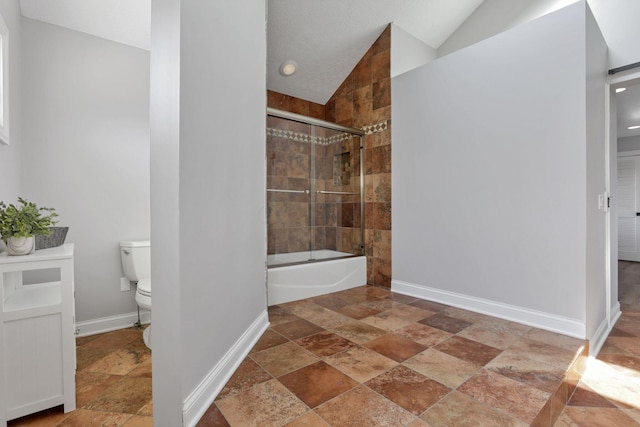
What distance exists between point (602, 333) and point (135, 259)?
11.1ft

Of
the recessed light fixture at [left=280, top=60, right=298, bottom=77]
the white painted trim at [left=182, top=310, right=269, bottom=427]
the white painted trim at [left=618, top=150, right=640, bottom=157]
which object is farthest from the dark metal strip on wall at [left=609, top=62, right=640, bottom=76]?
the white painted trim at [left=618, top=150, right=640, bottom=157]

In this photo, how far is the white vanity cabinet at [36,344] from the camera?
1.39 meters

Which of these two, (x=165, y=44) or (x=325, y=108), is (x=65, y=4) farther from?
(x=325, y=108)

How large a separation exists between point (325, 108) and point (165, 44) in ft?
8.79

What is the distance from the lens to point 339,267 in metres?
2.95

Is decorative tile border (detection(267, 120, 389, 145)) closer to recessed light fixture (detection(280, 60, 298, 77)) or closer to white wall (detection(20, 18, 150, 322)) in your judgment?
recessed light fixture (detection(280, 60, 298, 77))

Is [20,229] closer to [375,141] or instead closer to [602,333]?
[375,141]

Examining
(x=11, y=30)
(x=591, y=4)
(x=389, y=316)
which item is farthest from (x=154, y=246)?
(x=591, y=4)

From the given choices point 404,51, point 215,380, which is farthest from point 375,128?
point 215,380

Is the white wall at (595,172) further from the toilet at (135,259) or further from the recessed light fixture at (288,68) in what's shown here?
the toilet at (135,259)

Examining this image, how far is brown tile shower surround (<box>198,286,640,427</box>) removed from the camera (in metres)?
1.19

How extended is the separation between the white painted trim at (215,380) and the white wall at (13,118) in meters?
1.50

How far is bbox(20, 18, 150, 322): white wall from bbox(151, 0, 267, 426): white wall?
4.81 ft

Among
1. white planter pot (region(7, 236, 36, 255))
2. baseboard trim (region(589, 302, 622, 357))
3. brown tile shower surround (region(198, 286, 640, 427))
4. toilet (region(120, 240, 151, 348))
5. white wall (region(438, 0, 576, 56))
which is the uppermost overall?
white wall (region(438, 0, 576, 56))
